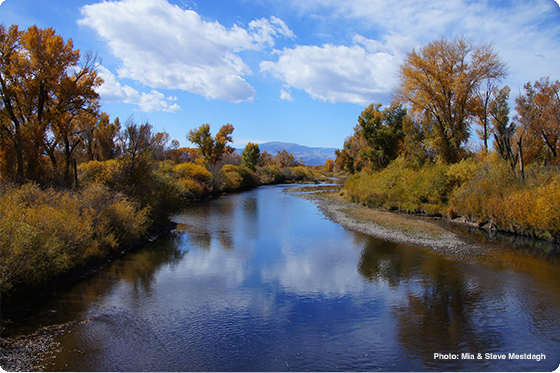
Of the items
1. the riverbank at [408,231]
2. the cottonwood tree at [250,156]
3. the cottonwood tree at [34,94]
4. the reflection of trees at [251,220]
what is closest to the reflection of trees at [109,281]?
the reflection of trees at [251,220]

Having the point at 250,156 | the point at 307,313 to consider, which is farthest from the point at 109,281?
the point at 250,156

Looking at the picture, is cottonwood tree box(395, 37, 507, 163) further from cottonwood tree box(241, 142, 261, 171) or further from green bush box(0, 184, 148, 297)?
cottonwood tree box(241, 142, 261, 171)

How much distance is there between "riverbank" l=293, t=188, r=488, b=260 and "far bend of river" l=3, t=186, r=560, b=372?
1.10 metres

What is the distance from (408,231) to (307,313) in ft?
38.2

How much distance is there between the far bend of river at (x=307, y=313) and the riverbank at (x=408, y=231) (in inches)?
→ 43.4

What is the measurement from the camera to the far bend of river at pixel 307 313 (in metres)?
6.42

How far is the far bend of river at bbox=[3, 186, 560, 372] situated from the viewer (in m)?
6.42

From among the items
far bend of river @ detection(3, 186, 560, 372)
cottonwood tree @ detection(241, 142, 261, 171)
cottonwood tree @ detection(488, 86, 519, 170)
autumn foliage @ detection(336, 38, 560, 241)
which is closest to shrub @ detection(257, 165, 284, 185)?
cottonwood tree @ detection(241, 142, 261, 171)

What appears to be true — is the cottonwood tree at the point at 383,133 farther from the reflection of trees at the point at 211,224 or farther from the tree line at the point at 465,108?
the reflection of trees at the point at 211,224

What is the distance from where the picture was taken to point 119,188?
18234 mm

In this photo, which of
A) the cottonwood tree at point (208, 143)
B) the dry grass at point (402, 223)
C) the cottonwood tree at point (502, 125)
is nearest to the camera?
the dry grass at point (402, 223)

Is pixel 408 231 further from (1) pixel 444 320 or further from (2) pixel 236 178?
(2) pixel 236 178

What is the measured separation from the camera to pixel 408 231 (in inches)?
709

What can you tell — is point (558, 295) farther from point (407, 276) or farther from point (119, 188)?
point (119, 188)
